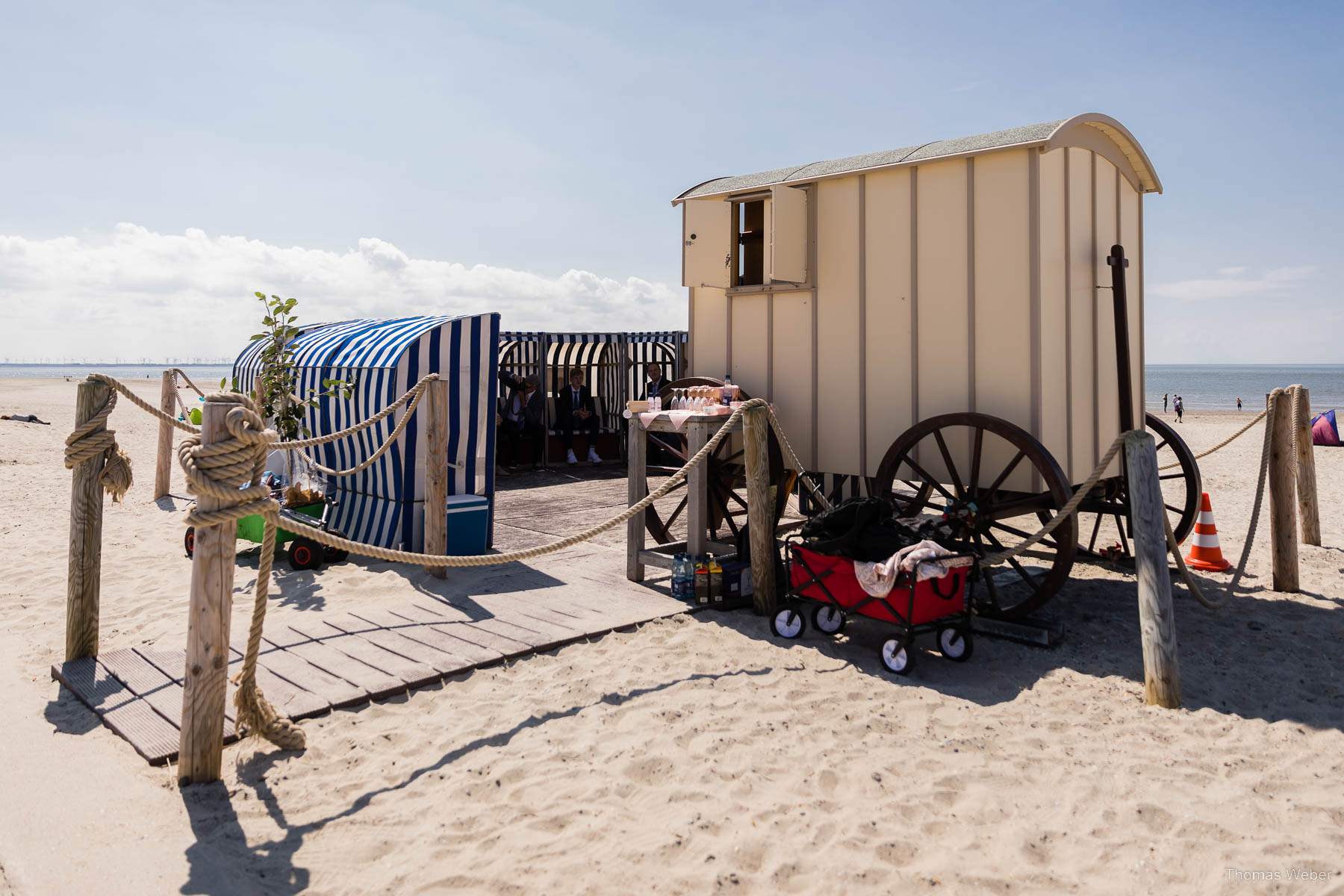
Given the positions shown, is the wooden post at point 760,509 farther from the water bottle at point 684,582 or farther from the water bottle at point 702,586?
the water bottle at point 684,582

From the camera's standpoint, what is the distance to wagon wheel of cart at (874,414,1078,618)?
5.00m

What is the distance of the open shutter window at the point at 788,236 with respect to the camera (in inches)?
238

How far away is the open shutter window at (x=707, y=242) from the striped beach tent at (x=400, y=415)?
1.79 metres

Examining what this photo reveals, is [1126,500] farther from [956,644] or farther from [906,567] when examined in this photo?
[906,567]

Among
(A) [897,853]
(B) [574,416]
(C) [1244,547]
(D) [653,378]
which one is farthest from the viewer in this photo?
(B) [574,416]

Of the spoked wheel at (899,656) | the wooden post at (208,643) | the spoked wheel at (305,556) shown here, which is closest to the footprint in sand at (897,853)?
the spoked wheel at (899,656)

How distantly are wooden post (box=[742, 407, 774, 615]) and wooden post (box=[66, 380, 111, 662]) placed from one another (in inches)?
136

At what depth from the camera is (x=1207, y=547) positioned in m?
6.78

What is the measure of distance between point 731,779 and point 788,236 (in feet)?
13.3

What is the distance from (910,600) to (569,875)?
242 cm

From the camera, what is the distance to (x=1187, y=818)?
3.01m

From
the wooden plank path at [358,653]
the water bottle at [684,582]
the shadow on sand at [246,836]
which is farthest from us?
the water bottle at [684,582]

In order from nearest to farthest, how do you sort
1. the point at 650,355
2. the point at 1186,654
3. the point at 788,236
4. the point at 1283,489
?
1. the point at 1186,654
2. the point at 1283,489
3. the point at 788,236
4. the point at 650,355

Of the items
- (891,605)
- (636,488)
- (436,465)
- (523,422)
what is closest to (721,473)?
(636,488)
